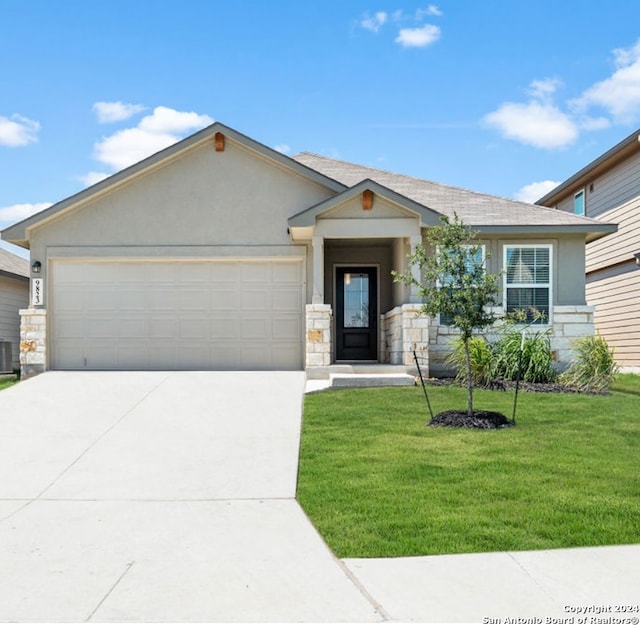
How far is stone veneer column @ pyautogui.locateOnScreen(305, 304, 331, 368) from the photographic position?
13203mm

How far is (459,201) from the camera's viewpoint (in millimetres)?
15852

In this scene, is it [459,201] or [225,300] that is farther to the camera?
[459,201]

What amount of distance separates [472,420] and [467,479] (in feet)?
8.54

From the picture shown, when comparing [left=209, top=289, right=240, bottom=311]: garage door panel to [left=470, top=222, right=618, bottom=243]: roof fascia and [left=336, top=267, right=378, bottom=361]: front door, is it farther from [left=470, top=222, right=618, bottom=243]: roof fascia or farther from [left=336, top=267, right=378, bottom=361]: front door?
[left=470, top=222, right=618, bottom=243]: roof fascia

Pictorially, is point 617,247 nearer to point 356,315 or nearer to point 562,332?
point 562,332

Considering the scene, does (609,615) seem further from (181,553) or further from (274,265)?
(274,265)

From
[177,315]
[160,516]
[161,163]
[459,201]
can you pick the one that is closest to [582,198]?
[459,201]

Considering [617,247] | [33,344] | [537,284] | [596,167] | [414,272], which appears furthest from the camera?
[596,167]

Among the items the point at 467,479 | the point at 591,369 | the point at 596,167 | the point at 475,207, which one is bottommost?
the point at 467,479

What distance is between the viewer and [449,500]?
18.6 ft

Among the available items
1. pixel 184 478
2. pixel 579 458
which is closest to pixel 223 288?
pixel 184 478

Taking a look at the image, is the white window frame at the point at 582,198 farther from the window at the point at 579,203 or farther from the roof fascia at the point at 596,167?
the roof fascia at the point at 596,167

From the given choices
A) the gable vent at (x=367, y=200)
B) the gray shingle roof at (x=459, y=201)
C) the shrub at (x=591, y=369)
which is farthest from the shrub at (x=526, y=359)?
the gable vent at (x=367, y=200)

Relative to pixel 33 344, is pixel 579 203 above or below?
above
